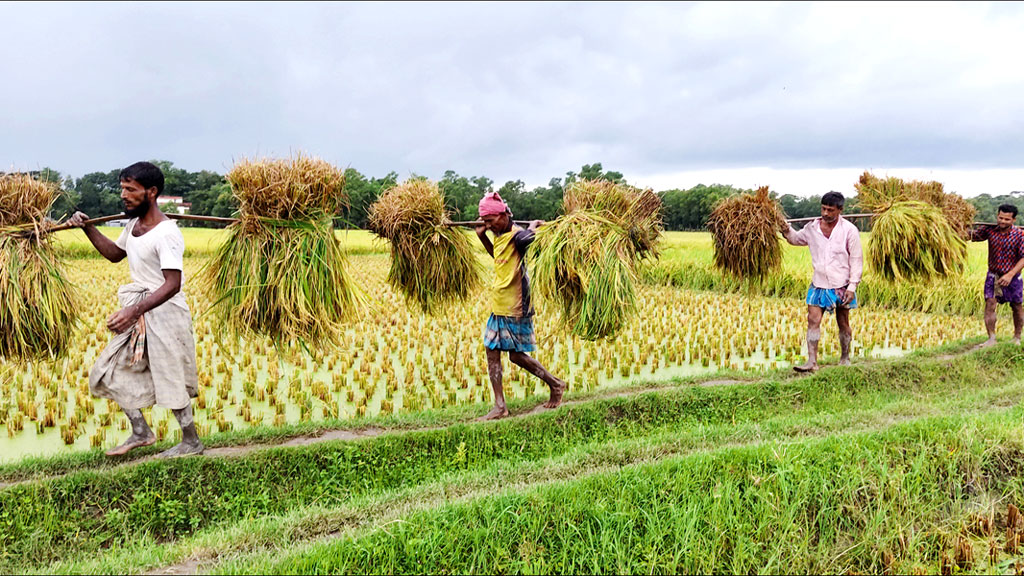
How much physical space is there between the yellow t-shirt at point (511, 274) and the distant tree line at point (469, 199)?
494mm

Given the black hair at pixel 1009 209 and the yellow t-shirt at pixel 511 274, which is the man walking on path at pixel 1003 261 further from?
the yellow t-shirt at pixel 511 274

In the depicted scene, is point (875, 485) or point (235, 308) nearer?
point (875, 485)

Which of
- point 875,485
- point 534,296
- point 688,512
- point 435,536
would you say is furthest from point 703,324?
point 435,536

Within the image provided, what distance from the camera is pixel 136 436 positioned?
3791 millimetres

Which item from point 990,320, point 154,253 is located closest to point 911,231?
point 990,320

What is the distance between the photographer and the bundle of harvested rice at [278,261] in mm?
3779

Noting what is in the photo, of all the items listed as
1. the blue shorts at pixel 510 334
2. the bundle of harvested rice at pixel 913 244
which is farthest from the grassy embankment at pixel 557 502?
the bundle of harvested rice at pixel 913 244

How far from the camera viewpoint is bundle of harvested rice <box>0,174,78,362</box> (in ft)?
11.5

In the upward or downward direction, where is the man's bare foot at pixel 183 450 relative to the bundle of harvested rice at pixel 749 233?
downward

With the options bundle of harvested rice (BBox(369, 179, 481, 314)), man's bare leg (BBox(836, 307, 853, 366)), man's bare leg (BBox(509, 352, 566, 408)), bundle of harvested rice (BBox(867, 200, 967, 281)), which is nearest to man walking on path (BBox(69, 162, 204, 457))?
bundle of harvested rice (BBox(369, 179, 481, 314))

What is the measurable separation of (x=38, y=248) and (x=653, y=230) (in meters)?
3.78

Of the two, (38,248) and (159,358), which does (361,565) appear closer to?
(159,358)

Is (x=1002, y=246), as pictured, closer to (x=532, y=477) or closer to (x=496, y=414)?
(x=496, y=414)

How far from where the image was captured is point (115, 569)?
2557mm
